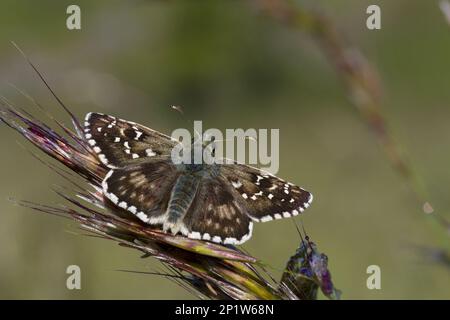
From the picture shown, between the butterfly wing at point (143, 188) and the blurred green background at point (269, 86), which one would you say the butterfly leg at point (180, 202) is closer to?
the butterfly wing at point (143, 188)

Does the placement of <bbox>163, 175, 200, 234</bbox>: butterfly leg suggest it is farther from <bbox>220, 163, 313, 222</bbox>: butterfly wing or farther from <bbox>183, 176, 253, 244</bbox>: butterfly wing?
<bbox>220, 163, 313, 222</bbox>: butterfly wing

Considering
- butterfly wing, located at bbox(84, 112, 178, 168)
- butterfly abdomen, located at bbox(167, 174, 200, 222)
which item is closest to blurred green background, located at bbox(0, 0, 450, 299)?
butterfly wing, located at bbox(84, 112, 178, 168)

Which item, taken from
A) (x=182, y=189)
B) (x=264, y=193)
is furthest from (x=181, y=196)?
(x=264, y=193)

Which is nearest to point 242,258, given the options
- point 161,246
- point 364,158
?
point 161,246

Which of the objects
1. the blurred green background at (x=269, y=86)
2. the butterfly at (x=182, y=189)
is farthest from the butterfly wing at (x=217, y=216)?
the blurred green background at (x=269, y=86)

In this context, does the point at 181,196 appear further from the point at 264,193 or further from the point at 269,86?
the point at 269,86

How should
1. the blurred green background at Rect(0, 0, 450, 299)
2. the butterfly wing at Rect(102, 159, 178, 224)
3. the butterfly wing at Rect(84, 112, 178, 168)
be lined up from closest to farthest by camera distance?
the butterfly wing at Rect(102, 159, 178, 224) → the butterfly wing at Rect(84, 112, 178, 168) → the blurred green background at Rect(0, 0, 450, 299)

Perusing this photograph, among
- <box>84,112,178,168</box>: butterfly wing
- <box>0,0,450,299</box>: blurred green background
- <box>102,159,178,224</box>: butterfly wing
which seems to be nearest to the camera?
<box>102,159,178,224</box>: butterfly wing
